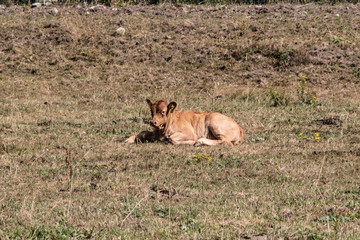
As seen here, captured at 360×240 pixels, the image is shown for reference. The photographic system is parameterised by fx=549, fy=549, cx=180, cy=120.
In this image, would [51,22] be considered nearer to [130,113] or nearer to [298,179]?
[130,113]

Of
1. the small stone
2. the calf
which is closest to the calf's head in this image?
the calf

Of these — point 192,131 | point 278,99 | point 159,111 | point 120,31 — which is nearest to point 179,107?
point 278,99

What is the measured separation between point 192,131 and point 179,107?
4037 mm

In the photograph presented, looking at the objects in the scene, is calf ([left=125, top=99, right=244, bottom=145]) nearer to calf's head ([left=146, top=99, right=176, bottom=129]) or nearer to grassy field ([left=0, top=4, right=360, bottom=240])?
calf's head ([left=146, top=99, right=176, bottom=129])

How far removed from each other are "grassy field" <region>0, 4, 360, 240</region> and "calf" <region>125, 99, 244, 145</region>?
0.47 m

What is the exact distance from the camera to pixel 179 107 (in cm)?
1540

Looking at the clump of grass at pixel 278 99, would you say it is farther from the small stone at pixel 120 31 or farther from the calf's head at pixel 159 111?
the small stone at pixel 120 31

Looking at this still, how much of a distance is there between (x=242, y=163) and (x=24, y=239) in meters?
4.62

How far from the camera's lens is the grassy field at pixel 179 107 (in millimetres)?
6133

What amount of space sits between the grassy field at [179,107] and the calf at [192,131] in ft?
1.55

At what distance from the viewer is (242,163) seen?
9.09 meters

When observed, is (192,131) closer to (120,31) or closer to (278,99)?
(278,99)

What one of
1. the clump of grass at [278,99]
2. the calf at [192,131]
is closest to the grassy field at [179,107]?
the clump of grass at [278,99]

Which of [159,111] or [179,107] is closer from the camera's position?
[159,111]
